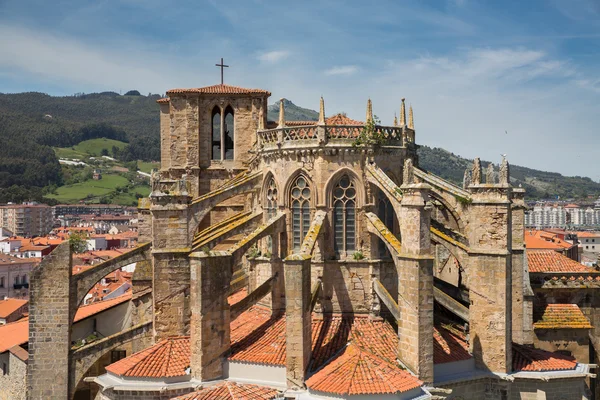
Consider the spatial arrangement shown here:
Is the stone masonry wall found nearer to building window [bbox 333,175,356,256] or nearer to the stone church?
the stone church

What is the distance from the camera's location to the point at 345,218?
72.0ft

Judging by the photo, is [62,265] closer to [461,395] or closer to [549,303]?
[461,395]

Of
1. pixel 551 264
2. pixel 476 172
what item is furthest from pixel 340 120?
pixel 551 264

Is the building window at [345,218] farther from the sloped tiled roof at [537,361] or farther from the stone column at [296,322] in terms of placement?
the sloped tiled roof at [537,361]

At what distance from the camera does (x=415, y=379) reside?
686 inches

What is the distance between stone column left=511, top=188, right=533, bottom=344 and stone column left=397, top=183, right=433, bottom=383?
7.03m

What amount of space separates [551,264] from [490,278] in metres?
9.68

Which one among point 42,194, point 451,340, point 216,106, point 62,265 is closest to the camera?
point 451,340

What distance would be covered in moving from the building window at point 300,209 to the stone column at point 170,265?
425 cm

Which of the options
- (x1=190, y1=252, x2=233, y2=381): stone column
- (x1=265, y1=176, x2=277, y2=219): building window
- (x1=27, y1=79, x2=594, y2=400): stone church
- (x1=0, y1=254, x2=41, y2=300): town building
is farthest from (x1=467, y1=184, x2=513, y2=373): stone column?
(x1=0, y1=254, x2=41, y2=300): town building

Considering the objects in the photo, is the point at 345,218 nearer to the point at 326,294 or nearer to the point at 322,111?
the point at 326,294

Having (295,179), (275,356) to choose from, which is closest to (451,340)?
(275,356)

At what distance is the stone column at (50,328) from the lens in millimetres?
22047

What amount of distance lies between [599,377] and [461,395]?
10821 mm
